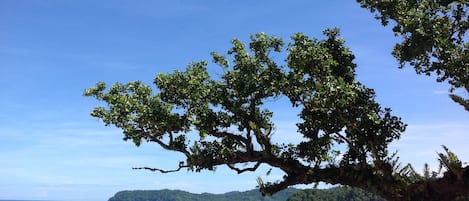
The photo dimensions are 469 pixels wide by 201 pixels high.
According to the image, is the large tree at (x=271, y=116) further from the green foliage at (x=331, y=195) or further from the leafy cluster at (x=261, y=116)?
the green foliage at (x=331, y=195)

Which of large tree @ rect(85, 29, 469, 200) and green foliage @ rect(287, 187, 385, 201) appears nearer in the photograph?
large tree @ rect(85, 29, 469, 200)

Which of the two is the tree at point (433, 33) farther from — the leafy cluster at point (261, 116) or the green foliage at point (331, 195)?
the green foliage at point (331, 195)

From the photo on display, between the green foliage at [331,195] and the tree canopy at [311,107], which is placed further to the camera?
the green foliage at [331,195]

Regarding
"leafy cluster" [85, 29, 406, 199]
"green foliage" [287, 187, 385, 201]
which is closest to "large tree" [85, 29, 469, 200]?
"leafy cluster" [85, 29, 406, 199]

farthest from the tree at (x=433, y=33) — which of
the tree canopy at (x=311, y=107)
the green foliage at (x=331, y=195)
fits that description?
the green foliage at (x=331, y=195)

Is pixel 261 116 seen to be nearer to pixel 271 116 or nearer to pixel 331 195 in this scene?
pixel 271 116

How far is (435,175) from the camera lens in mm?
16062

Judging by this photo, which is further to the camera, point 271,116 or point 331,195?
point 331,195

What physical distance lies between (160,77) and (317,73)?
592 centimetres

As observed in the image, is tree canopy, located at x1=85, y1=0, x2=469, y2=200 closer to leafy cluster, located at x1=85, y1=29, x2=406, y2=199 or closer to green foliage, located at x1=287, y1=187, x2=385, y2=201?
Answer: leafy cluster, located at x1=85, y1=29, x2=406, y2=199

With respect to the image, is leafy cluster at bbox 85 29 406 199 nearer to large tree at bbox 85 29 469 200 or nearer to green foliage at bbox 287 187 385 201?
large tree at bbox 85 29 469 200

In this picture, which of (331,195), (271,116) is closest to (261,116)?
(271,116)

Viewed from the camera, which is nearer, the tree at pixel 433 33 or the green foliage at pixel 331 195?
the tree at pixel 433 33

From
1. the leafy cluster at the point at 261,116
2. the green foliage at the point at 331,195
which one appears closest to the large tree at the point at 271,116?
the leafy cluster at the point at 261,116
